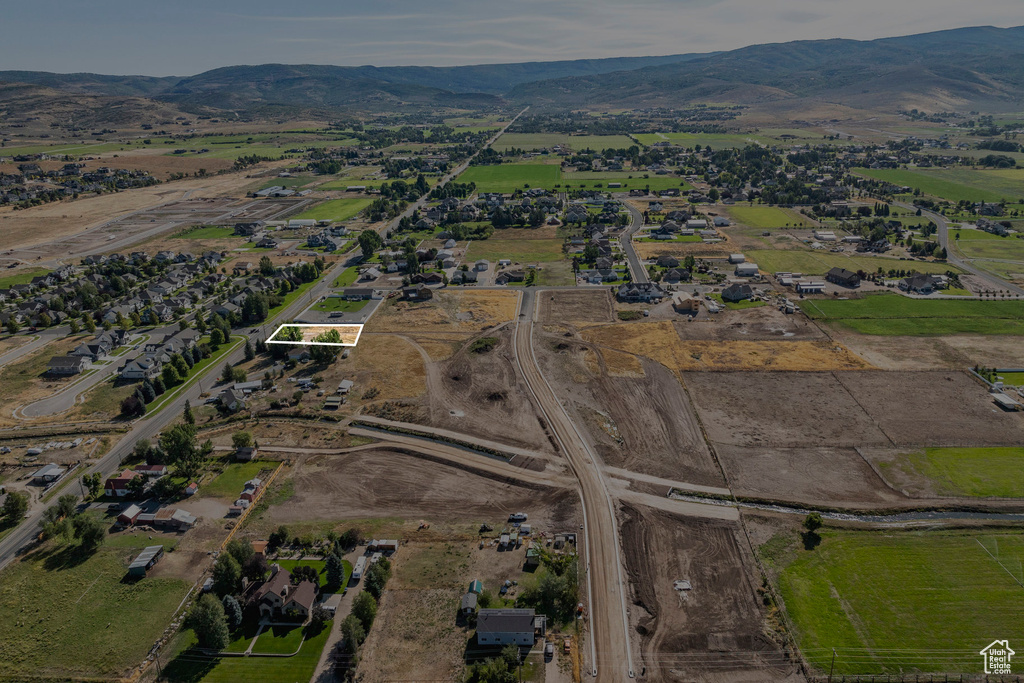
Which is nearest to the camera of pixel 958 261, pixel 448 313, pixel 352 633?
pixel 352 633

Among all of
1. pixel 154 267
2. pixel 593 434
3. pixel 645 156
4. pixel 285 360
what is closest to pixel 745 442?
pixel 593 434

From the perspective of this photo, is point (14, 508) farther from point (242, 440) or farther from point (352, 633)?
point (352, 633)

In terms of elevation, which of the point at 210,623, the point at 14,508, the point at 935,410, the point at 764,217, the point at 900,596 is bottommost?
the point at 900,596

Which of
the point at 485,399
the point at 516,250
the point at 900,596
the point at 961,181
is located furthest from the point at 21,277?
the point at 961,181

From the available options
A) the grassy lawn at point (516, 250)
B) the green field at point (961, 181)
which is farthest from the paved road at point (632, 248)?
the green field at point (961, 181)

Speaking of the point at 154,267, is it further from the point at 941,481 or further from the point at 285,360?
the point at 941,481

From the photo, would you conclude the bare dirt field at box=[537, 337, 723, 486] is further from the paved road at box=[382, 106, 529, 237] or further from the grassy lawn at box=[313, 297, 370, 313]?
the paved road at box=[382, 106, 529, 237]
